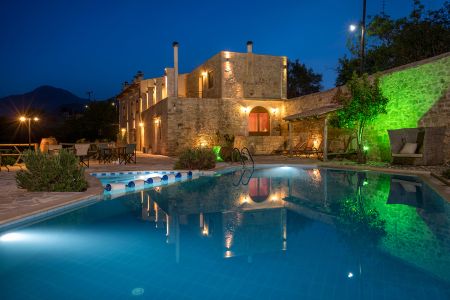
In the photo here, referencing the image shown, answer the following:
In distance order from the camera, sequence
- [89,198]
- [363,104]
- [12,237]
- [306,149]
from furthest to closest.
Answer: [306,149]
[363,104]
[89,198]
[12,237]

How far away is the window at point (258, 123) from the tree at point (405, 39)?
266 inches

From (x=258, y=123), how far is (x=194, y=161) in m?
10.4

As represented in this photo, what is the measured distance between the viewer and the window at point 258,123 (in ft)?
68.6

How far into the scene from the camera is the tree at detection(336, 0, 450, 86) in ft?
67.3

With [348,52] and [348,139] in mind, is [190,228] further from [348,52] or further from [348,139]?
[348,52]

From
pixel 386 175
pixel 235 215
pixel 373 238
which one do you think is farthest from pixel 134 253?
pixel 386 175

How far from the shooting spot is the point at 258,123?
21078 mm

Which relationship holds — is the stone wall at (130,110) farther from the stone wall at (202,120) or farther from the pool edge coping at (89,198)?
the pool edge coping at (89,198)

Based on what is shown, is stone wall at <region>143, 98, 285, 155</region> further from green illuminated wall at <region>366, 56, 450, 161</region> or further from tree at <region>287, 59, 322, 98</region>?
tree at <region>287, 59, 322, 98</region>

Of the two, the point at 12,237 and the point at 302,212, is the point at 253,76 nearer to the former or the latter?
the point at 302,212

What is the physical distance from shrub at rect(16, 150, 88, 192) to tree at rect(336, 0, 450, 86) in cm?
1754

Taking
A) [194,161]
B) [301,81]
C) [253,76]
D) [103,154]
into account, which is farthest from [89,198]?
[301,81]

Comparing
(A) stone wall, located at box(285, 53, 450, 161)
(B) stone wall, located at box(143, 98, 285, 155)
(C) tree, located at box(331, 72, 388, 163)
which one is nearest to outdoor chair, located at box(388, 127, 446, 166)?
(A) stone wall, located at box(285, 53, 450, 161)

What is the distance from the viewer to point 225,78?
19.1m
